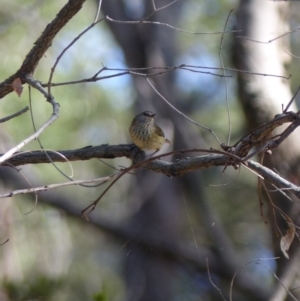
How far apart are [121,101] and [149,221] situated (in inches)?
144

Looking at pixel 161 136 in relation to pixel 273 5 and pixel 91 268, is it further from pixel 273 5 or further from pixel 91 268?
pixel 91 268

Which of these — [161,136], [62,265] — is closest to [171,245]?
[161,136]

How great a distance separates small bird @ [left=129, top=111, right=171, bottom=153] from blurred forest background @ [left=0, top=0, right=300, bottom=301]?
2.46ft

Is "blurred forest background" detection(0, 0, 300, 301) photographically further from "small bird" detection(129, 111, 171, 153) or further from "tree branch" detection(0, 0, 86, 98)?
"tree branch" detection(0, 0, 86, 98)

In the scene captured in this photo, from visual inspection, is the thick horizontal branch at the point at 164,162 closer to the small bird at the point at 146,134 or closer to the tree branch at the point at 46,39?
the tree branch at the point at 46,39

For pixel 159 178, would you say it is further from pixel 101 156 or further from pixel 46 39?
pixel 46 39

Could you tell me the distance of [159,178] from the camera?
6.94 metres

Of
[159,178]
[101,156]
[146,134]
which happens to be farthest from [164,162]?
[159,178]

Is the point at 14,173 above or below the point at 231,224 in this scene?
above

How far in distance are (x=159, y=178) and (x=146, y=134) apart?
3.42 m

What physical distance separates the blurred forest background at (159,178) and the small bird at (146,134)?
75cm

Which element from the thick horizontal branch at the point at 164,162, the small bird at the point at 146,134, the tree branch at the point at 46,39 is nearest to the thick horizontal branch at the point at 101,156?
the thick horizontal branch at the point at 164,162

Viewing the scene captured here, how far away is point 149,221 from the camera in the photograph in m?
6.23

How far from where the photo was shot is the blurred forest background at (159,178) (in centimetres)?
475
